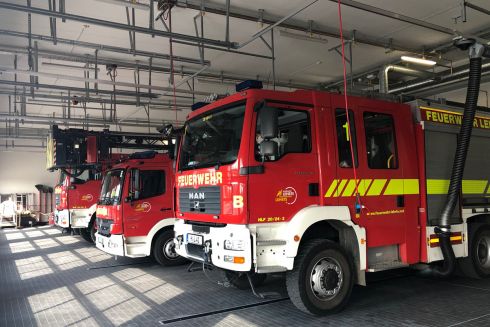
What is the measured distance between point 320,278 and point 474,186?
3.17 m

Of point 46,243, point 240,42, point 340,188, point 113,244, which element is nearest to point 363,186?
point 340,188

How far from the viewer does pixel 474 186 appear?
6.19 metres

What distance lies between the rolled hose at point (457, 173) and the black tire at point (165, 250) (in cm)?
474

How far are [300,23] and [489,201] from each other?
4560 millimetres

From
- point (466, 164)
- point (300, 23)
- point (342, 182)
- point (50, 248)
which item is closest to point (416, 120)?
point (466, 164)

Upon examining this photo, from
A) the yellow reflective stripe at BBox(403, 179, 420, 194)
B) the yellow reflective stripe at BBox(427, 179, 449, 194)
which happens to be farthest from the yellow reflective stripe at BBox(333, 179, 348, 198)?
→ the yellow reflective stripe at BBox(427, 179, 449, 194)

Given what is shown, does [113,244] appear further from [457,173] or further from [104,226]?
[457,173]

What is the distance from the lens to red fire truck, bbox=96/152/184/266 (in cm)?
782

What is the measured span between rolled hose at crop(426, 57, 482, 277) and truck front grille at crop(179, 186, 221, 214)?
3111mm

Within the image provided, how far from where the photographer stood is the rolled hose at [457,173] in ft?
18.2

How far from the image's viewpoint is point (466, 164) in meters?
6.15

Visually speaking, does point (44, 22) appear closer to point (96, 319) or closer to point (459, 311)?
point (96, 319)

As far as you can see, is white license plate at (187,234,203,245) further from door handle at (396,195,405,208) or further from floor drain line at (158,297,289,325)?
door handle at (396,195,405,208)

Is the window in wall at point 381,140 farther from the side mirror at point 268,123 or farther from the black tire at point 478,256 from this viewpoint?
the black tire at point 478,256
